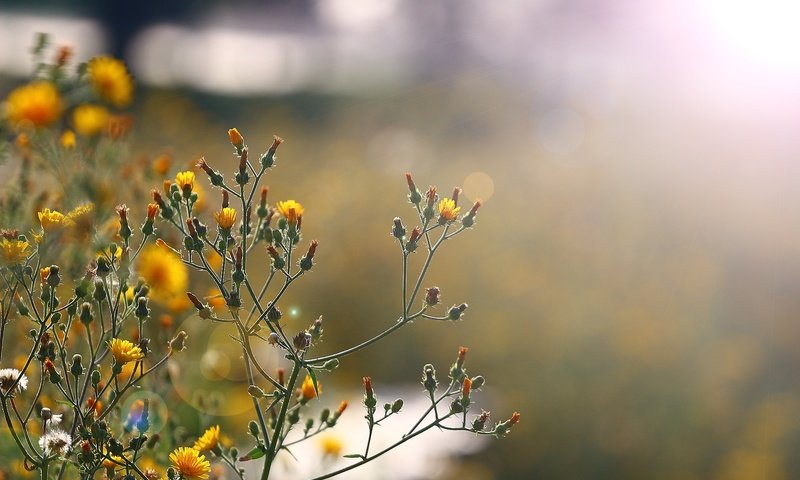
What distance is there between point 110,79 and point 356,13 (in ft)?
71.8

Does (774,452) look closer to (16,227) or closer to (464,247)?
(464,247)

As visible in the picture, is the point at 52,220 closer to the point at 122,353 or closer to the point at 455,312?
the point at 122,353

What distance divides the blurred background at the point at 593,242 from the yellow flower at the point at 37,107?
1869 millimetres

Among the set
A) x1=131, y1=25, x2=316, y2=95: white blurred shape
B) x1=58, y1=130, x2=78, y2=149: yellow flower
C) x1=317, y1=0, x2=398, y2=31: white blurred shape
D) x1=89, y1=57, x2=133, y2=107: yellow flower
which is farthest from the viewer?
x1=317, y1=0, x2=398, y2=31: white blurred shape

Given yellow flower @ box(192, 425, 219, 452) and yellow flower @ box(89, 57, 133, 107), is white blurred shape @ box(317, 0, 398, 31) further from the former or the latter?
yellow flower @ box(192, 425, 219, 452)

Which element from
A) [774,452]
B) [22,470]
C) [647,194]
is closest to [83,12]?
[647,194]

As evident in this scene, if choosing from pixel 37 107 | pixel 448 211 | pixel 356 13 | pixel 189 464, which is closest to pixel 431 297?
pixel 448 211

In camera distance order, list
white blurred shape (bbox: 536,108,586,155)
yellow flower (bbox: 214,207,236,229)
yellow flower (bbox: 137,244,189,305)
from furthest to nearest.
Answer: white blurred shape (bbox: 536,108,586,155) < yellow flower (bbox: 214,207,236,229) < yellow flower (bbox: 137,244,189,305)

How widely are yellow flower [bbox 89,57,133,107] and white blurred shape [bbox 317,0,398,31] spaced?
21108 mm

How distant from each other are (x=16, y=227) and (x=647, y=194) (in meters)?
6.73

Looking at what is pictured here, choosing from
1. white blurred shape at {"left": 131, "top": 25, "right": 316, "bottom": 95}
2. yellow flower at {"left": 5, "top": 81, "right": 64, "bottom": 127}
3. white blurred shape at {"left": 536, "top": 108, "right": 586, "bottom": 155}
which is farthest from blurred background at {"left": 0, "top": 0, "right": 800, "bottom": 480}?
white blurred shape at {"left": 131, "top": 25, "right": 316, "bottom": 95}

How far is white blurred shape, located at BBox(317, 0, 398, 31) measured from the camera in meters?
22.9

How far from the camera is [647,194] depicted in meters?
7.97

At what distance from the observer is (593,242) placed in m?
6.51
